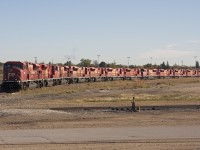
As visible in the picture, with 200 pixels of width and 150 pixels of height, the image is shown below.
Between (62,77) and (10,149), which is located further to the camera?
(62,77)

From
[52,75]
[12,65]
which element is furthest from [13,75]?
[52,75]

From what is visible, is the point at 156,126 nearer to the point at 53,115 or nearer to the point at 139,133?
the point at 139,133

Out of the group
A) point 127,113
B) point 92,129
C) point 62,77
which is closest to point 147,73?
point 62,77

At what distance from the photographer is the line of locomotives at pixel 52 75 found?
5166cm

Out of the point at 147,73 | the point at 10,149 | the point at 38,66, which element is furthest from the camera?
the point at 147,73

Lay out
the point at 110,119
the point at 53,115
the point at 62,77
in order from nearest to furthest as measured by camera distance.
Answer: the point at 110,119 → the point at 53,115 → the point at 62,77

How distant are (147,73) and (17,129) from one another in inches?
4080

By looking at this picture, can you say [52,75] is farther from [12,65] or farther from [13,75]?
[13,75]

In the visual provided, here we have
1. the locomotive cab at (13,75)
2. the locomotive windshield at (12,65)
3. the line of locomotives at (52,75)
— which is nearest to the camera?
the locomotive cab at (13,75)

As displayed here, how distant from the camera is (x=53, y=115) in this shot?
2517cm

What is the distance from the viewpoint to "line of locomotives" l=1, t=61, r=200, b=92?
5166 centimetres

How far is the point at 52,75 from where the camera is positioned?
6919cm

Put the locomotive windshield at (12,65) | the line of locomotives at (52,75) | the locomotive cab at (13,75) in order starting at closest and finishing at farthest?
the locomotive cab at (13,75) < the line of locomotives at (52,75) < the locomotive windshield at (12,65)

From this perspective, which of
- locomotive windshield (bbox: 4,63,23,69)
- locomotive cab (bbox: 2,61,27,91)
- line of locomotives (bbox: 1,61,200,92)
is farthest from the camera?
locomotive windshield (bbox: 4,63,23,69)
